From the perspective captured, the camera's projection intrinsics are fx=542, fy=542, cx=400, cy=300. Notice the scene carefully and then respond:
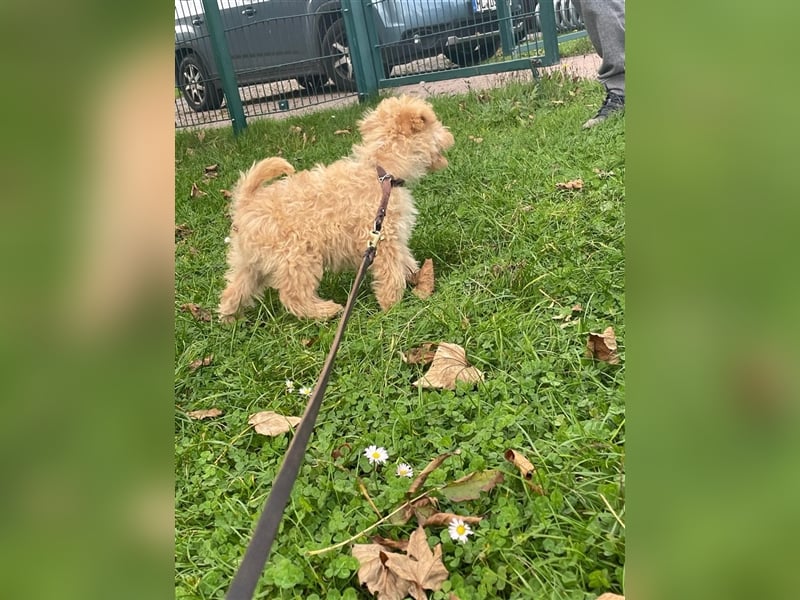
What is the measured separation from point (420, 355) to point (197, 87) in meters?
6.90

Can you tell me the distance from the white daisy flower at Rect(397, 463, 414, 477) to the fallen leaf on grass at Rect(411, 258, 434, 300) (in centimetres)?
132

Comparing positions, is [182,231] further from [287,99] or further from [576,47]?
[576,47]

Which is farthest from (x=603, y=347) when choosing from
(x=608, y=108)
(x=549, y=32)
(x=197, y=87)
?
(x=197, y=87)

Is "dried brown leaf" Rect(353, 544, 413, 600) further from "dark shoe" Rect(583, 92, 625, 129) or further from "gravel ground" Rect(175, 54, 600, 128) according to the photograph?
"gravel ground" Rect(175, 54, 600, 128)

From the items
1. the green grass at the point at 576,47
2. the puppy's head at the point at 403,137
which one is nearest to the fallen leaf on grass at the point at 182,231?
the puppy's head at the point at 403,137

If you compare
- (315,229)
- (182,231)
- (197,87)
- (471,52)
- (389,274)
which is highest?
(197,87)

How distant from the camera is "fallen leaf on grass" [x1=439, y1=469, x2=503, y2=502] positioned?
64.7 inches

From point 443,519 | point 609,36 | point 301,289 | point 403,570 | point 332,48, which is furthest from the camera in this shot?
point 332,48

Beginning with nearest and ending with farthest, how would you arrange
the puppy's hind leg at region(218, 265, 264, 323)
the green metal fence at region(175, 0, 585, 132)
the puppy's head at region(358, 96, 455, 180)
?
the puppy's hind leg at region(218, 265, 264, 323), the puppy's head at region(358, 96, 455, 180), the green metal fence at region(175, 0, 585, 132)

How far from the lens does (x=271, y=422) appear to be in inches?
87.2

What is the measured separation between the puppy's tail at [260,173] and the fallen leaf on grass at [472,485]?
2113mm

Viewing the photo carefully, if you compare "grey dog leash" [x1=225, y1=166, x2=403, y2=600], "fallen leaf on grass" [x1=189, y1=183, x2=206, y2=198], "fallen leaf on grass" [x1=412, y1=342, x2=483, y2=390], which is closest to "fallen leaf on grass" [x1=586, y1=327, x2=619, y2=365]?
"fallen leaf on grass" [x1=412, y1=342, x2=483, y2=390]
